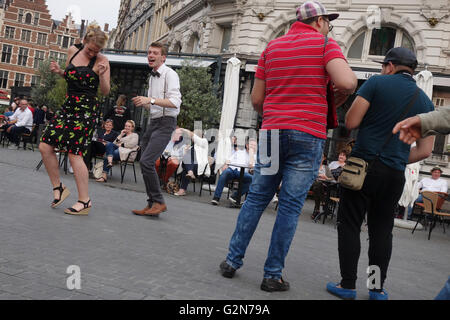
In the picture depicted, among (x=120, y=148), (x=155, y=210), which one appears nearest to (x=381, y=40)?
(x=120, y=148)

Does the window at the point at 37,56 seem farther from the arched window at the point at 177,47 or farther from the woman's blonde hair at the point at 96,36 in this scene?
the woman's blonde hair at the point at 96,36

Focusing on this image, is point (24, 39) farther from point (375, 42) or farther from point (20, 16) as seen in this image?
point (375, 42)

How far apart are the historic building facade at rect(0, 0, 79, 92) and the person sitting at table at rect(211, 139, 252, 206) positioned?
199ft

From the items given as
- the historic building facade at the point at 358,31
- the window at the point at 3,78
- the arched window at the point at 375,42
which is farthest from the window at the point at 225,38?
the window at the point at 3,78

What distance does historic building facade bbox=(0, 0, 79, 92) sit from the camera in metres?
65.9

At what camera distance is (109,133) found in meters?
11.4

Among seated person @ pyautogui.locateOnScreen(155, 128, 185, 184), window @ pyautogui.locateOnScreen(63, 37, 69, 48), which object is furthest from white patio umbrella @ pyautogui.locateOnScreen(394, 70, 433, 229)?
window @ pyautogui.locateOnScreen(63, 37, 69, 48)

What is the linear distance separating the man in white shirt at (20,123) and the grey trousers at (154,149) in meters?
11.3

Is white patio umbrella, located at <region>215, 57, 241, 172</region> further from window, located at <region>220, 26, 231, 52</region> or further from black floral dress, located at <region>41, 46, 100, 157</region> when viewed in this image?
window, located at <region>220, 26, 231, 52</region>

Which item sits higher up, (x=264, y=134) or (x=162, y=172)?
(x=264, y=134)
